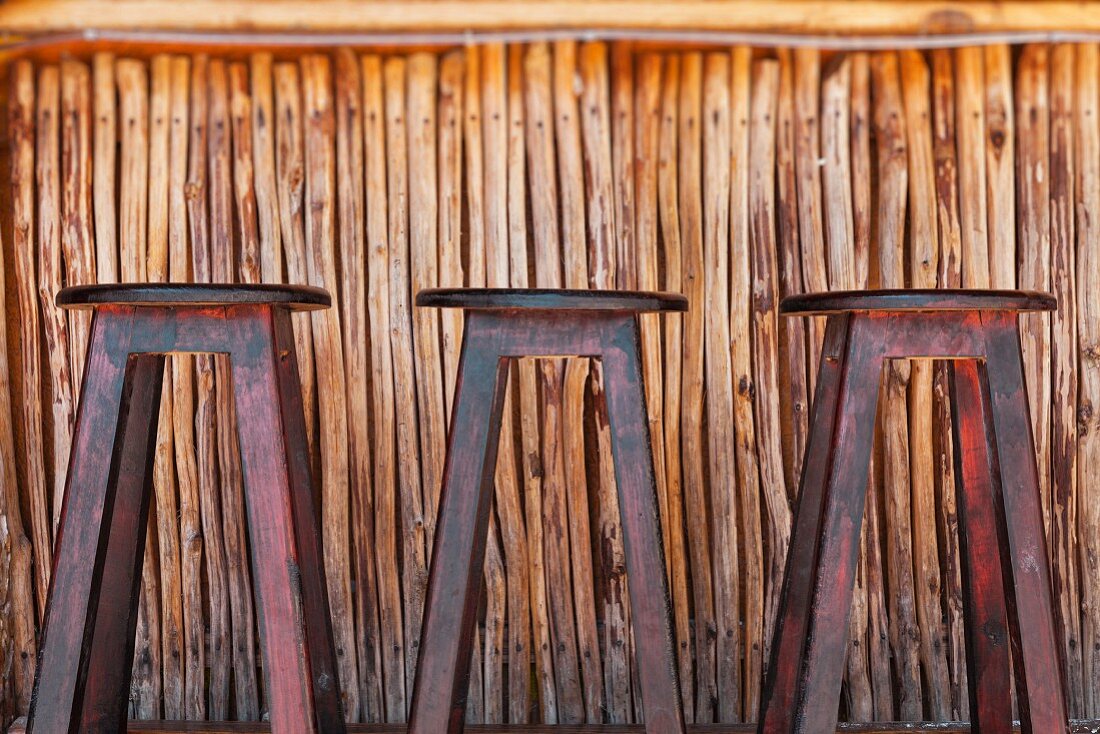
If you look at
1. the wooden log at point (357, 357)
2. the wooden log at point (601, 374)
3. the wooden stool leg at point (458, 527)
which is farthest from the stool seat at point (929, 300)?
the wooden log at point (357, 357)

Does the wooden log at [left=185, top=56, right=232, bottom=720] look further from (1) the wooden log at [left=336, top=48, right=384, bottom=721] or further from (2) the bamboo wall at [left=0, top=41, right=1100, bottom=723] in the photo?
(1) the wooden log at [left=336, top=48, right=384, bottom=721]

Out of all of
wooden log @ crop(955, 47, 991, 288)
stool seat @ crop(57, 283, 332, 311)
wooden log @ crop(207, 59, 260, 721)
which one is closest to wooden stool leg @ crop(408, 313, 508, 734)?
stool seat @ crop(57, 283, 332, 311)

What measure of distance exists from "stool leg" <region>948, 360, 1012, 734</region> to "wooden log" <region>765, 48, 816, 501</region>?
0.58m

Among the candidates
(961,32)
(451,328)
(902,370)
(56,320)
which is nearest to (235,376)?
(451,328)

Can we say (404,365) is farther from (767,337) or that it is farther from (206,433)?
(767,337)

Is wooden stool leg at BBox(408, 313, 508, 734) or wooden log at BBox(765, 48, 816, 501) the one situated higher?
wooden log at BBox(765, 48, 816, 501)

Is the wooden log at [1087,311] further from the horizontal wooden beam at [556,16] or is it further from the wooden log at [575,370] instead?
the wooden log at [575,370]

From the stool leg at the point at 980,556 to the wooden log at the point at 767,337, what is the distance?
0.60 meters

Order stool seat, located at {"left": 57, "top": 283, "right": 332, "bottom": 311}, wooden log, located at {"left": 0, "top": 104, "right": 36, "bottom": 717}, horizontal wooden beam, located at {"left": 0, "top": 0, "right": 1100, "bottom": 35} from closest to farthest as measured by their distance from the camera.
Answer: stool seat, located at {"left": 57, "top": 283, "right": 332, "bottom": 311}, horizontal wooden beam, located at {"left": 0, "top": 0, "right": 1100, "bottom": 35}, wooden log, located at {"left": 0, "top": 104, "right": 36, "bottom": 717}

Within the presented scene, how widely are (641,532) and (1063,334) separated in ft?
5.50

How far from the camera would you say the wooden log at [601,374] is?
2859 mm

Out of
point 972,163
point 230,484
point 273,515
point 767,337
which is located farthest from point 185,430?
point 972,163

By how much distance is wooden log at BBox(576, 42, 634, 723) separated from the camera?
113 inches

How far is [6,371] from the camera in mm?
2867
